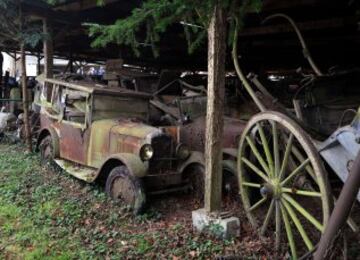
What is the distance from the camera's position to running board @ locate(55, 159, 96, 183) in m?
6.70

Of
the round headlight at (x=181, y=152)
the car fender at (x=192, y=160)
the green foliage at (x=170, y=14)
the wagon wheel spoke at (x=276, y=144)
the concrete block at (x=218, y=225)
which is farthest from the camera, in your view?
the round headlight at (x=181, y=152)

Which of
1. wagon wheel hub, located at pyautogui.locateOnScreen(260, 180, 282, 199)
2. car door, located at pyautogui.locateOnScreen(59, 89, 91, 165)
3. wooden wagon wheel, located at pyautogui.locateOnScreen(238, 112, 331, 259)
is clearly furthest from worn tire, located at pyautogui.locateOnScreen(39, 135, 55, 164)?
wagon wheel hub, located at pyautogui.locateOnScreen(260, 180, 282, 199)

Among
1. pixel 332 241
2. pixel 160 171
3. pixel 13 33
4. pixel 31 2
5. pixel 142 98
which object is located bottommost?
pixel 160 171

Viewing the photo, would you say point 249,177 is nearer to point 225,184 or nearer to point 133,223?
point 225,184

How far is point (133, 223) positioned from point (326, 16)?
630cm

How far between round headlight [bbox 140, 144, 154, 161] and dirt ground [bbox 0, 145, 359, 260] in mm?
683

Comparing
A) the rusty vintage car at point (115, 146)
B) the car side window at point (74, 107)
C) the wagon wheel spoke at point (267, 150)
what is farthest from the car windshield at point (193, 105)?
the wagon wheel spoke at point (267, 150)

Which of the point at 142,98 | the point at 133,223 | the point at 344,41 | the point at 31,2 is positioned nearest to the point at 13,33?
the point at 31,2

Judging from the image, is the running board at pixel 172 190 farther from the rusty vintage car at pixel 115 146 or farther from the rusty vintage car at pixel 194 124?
the rusty vintage car at pixel 194 124

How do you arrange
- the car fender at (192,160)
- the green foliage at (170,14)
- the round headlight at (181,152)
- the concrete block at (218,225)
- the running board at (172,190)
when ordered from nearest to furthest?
the green foliage at (170,14) → the concrete block at (218,225) → the running board at (172,190) → the car fender at (192,160) → the round headlight at (181,152)

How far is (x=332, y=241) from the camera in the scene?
2242mm

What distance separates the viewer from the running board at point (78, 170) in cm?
670

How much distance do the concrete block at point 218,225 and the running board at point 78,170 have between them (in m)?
2.20

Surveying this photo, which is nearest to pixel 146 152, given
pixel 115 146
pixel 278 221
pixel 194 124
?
pixel 115 146
